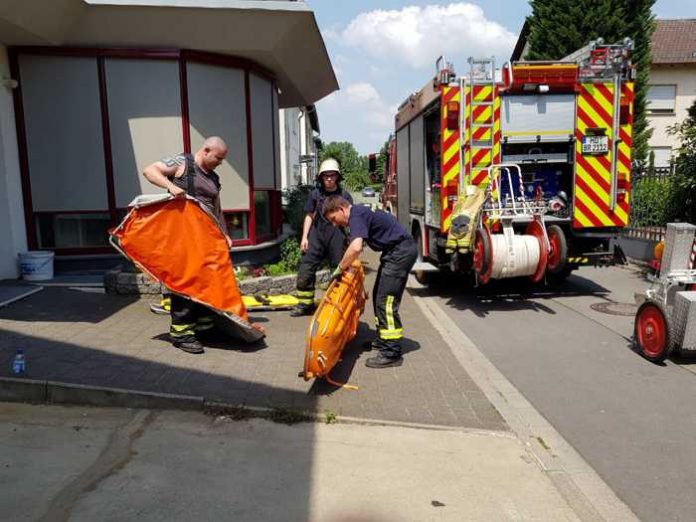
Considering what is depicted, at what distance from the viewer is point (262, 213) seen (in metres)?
9.96

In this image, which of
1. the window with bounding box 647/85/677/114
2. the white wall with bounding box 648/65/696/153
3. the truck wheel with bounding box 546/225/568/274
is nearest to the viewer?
the truck wheel with bounding box 546/225/568/274

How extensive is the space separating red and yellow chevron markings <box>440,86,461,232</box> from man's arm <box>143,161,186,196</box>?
4.11 metres

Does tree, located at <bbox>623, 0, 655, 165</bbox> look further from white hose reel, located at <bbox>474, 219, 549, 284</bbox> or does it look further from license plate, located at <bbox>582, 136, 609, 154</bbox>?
white hose reel, located at <bbox>474, 219, 549, 284</bbox>

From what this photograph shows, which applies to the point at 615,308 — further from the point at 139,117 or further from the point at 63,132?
the point at 63,132

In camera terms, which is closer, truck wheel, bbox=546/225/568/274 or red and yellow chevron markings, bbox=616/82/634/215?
truck wheel, bbox=546/225/568/274

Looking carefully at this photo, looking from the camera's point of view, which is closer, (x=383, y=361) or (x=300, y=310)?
(x=383, y=361)

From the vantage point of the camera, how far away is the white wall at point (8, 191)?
7859 mm

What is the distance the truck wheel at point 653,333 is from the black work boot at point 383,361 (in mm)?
2360

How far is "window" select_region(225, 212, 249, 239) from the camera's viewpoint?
30.4ft

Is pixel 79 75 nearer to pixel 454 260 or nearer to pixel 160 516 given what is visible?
pixel 454 260

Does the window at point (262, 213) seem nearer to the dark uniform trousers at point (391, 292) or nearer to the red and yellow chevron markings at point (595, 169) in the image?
the dark uniform trousers at point (391, 292)

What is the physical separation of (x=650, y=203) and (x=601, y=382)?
804 cm

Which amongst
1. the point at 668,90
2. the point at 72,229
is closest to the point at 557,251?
the point at 72,229

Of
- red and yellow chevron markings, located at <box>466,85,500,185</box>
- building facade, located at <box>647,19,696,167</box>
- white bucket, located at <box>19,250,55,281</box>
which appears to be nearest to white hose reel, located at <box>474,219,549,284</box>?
red and yellow chevron markings, located at <box>466,85,500,185</box>
